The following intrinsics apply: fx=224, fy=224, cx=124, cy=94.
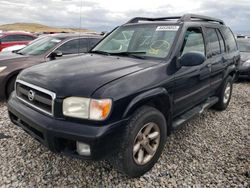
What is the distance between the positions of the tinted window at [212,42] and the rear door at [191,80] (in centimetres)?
23

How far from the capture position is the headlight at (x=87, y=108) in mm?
2076

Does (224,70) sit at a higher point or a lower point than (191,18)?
lower

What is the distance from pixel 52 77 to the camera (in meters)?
2.42

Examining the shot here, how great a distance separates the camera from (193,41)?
3.44m

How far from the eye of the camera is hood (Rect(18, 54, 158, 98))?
2188 millimetres

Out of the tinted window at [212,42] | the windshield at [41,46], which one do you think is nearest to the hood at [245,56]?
the tinted window at [212,42]

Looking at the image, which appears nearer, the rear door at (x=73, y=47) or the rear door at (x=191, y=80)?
the rear door at (x=191, y=80)

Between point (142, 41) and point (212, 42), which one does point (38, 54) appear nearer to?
point (142, 41)

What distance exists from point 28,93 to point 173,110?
182cm

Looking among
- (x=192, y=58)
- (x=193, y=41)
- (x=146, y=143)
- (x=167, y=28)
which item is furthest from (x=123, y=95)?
(x=193, y=41)

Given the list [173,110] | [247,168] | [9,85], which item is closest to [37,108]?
[173,110]

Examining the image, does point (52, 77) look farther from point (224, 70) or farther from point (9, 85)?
point (224, 70)

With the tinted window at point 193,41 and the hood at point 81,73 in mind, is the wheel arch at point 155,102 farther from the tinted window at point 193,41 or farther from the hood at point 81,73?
the tinted window at point 193,41

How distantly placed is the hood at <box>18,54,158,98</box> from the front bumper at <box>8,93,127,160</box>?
0.30 meters
